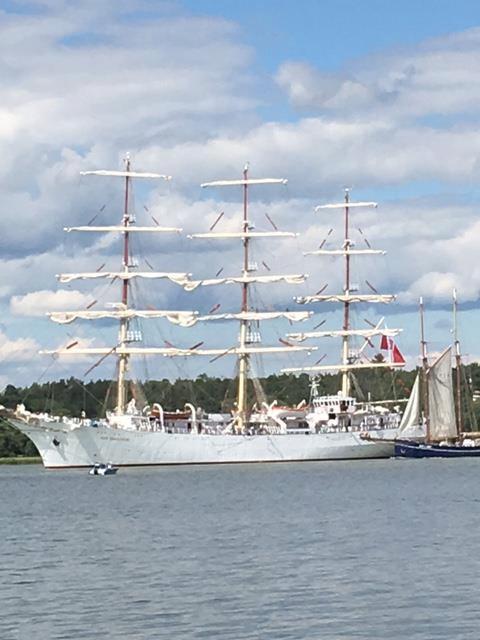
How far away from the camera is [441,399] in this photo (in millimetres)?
153750

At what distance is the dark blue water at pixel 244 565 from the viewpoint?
3809 centimetres

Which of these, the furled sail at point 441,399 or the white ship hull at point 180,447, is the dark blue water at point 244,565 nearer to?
the white ship hull at point 180,447

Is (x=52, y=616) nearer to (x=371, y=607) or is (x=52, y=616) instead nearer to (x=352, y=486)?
(x=371, y=607)

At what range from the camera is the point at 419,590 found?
4225 centimetres

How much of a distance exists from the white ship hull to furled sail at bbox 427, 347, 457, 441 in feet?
16.3

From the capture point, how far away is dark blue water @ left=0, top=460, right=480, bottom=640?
1500 inches

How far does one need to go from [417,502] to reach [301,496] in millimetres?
9635

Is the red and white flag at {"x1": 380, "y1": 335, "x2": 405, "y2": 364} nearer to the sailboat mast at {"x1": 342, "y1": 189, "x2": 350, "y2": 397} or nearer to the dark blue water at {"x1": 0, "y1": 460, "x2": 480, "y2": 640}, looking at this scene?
the sailboat mast at {"x1": 342, "y1": 189, "x2": 350, "y2": 397}

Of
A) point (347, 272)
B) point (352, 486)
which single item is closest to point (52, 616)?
point (352, 486)

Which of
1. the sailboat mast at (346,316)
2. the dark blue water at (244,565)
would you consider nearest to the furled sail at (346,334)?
the sailboat mast at (346,316)

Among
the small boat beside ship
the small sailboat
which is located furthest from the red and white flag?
the small boat beside ship

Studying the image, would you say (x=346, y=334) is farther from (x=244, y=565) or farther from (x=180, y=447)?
(x=244, y=565)

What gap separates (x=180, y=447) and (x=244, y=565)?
92.8 meters

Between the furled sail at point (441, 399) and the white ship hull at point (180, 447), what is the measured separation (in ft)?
16.3
